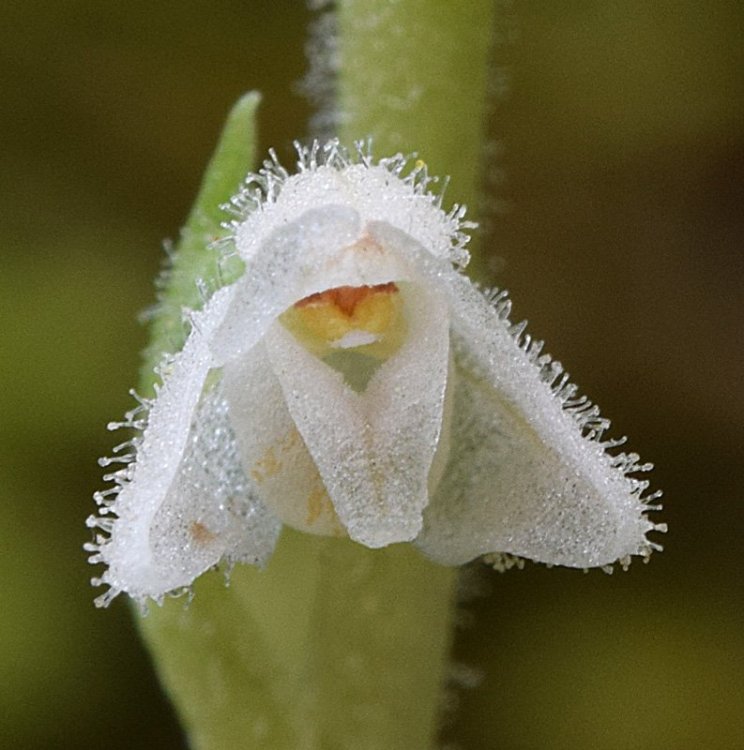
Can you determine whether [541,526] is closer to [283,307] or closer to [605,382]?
[283,307]

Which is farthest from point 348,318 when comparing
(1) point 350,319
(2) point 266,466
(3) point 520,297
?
(3) point 520,297

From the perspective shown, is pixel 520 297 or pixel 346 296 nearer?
pixel 346 296

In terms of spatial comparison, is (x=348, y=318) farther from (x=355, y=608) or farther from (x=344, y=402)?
(x=355, y=608)

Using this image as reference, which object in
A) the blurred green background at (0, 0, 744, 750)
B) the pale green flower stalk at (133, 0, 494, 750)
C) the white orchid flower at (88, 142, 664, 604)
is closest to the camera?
the white orchid flower at (88, 142, 664, 604)

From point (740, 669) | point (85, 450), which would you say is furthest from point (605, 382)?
point (85, 450)

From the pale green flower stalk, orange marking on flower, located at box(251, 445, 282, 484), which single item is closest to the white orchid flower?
orange marking on flower, located at box(251, 445, 282, 484)

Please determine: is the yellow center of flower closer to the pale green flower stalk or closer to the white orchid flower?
the white orchid flower

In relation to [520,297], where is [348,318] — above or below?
below
